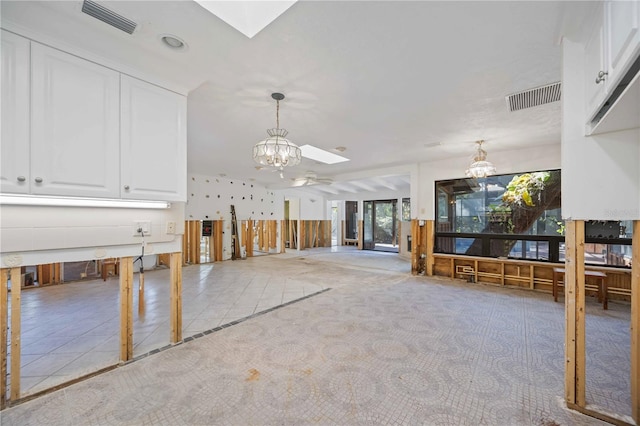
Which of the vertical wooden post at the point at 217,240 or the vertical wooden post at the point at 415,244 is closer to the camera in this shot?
the vertical wooden post at the point at 415,244

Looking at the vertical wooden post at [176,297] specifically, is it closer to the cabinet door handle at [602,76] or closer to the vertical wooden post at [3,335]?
the vertical wooden post at [3,335]

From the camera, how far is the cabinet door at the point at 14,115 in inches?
62.8

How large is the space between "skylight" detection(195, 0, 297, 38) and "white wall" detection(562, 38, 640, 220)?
6.68ft

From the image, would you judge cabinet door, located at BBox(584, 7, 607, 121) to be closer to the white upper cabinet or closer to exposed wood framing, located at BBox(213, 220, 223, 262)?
the white upper cabinet

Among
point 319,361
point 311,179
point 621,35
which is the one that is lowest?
point 319,361

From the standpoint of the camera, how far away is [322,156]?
19.3 ft

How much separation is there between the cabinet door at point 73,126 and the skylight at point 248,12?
1.11 m

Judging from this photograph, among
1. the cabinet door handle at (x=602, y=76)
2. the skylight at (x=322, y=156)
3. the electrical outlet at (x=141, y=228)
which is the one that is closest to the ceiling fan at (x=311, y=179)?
the skylight at (x=322, y=156)

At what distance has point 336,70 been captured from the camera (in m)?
2.35

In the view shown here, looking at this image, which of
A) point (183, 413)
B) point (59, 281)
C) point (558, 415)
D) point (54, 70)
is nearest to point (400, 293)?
point (558, 415)

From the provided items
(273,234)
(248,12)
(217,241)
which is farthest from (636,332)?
(273,234)

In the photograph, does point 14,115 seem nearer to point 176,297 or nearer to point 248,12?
point 248,12

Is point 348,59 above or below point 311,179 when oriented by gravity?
above

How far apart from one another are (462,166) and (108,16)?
6013 millimetres
